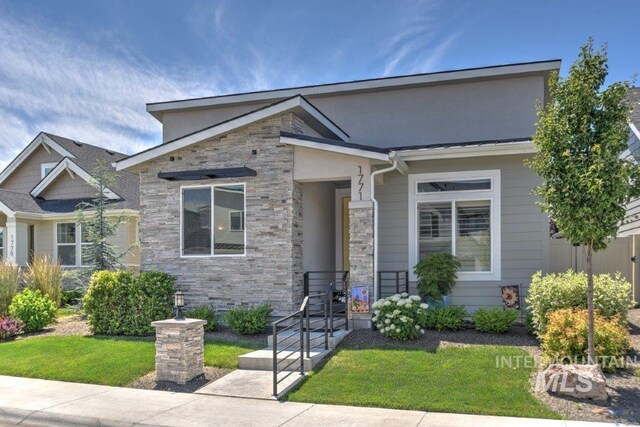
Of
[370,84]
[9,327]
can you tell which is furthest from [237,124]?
[9,327]

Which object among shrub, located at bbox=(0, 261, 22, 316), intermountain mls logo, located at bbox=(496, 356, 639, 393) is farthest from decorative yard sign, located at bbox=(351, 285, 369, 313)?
shrub, located at bbox=(0, 261, 22, 316)

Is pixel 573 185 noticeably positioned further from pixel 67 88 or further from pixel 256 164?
pixel 67 88

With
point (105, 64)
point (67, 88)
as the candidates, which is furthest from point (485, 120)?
point (67, 88)

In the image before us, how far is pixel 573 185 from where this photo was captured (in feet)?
21.6

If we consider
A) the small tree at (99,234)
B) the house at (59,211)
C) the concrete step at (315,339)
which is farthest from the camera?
the house at (59,211)

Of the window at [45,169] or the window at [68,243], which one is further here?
the window at [45,169]

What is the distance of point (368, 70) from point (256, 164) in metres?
5.84

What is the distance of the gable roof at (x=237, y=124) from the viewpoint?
10.9m

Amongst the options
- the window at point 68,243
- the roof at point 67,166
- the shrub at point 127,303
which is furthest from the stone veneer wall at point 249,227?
the window at point 68,243

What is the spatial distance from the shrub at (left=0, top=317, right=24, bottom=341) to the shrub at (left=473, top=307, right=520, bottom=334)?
9.81 metres

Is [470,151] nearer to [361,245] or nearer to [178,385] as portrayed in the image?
[361,245]

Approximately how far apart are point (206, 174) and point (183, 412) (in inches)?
224

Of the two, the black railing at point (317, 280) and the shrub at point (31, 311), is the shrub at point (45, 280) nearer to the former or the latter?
the shrub at point (31, 311)

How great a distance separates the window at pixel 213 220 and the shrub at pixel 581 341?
6281 millimetres
